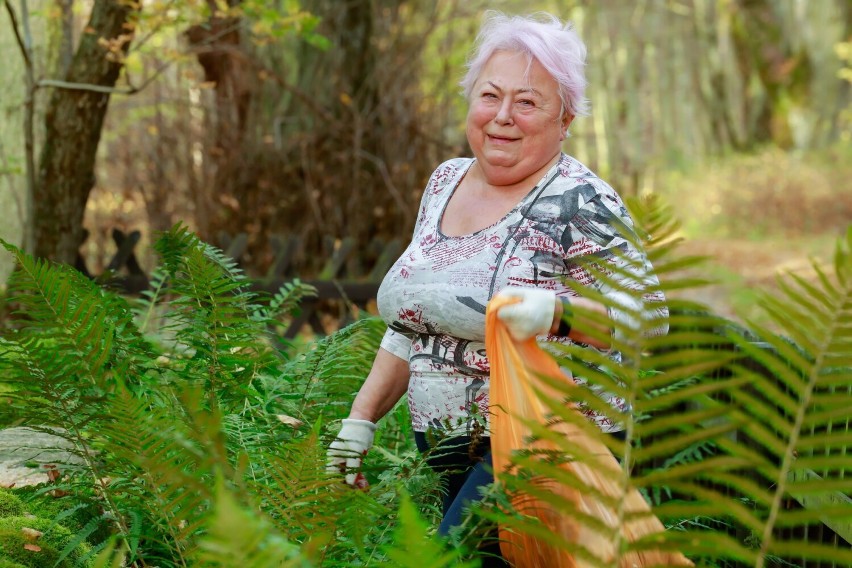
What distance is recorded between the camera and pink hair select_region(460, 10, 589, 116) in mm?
3133

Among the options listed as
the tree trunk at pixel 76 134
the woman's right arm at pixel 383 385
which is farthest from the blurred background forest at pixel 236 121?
the woman's right arm at pixel 383 385

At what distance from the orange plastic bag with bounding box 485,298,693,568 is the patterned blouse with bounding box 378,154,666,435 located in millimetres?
346

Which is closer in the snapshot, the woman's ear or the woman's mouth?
the woman's mouth

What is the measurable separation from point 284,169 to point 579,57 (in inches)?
255

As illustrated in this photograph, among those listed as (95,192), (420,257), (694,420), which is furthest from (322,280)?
(694,420)

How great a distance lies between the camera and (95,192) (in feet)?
37.2

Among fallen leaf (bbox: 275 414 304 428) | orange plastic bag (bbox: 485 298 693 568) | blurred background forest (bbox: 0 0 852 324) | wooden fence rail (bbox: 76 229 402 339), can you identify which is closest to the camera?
orange plastic bag (bbox: 485 298 693 568)

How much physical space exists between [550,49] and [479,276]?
707 mm

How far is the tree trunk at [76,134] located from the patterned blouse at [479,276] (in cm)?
322

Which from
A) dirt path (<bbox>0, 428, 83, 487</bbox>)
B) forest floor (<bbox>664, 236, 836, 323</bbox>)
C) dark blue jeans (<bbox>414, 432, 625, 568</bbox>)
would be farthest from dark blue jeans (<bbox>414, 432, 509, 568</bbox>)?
forest floor (<bbox>664, 236, 836, 323</bbox>)

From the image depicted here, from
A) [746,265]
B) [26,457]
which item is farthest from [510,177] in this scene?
[746,265]

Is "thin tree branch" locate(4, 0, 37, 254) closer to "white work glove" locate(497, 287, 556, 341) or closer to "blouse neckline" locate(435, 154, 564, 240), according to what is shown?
"blouse neckline" locate(435, 154, 564, 240)

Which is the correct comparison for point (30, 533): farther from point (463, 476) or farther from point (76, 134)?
point (76, 134)

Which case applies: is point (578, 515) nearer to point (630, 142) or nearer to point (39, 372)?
point (39, 372)
